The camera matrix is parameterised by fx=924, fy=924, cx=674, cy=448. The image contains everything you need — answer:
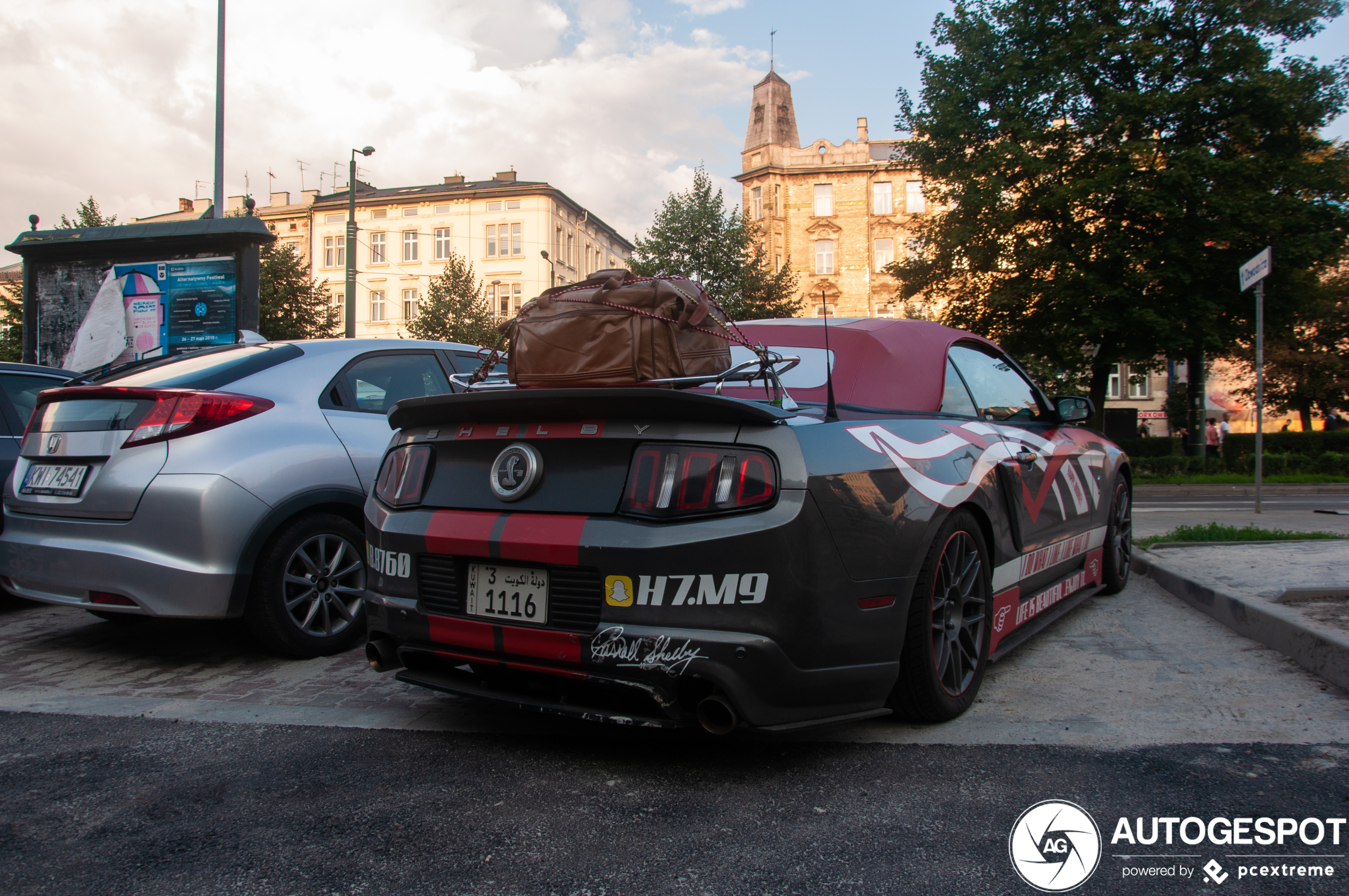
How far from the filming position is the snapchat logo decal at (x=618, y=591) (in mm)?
2498

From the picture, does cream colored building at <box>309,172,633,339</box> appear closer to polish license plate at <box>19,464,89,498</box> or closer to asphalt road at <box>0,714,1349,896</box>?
polish license plate at <box>19,464,89,498</box>

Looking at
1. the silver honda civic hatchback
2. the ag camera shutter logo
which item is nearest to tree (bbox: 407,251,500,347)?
the silver honda civic hatchback

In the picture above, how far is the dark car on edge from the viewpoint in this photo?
2461 mm

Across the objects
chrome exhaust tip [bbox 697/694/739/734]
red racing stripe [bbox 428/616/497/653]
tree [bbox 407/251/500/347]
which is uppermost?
tree [bbox 407/251/500/347]

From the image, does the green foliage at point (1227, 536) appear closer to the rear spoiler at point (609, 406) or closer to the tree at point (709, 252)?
the rear spoiler at point (609, 406)

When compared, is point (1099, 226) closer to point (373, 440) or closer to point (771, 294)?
point (771, 294)

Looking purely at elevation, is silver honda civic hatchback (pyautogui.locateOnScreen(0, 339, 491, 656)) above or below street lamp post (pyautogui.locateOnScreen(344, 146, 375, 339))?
below

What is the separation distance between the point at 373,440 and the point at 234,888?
2693 mm

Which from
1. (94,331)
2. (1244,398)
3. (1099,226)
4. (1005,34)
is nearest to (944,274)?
(1099,226)

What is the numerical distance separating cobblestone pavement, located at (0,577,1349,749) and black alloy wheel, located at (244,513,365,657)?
0.11 m

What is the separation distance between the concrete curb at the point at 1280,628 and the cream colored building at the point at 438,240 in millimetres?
50854

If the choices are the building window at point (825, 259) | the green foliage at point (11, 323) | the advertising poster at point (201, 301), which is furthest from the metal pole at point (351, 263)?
the building window at point (825, 259)

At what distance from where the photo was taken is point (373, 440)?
447cm
